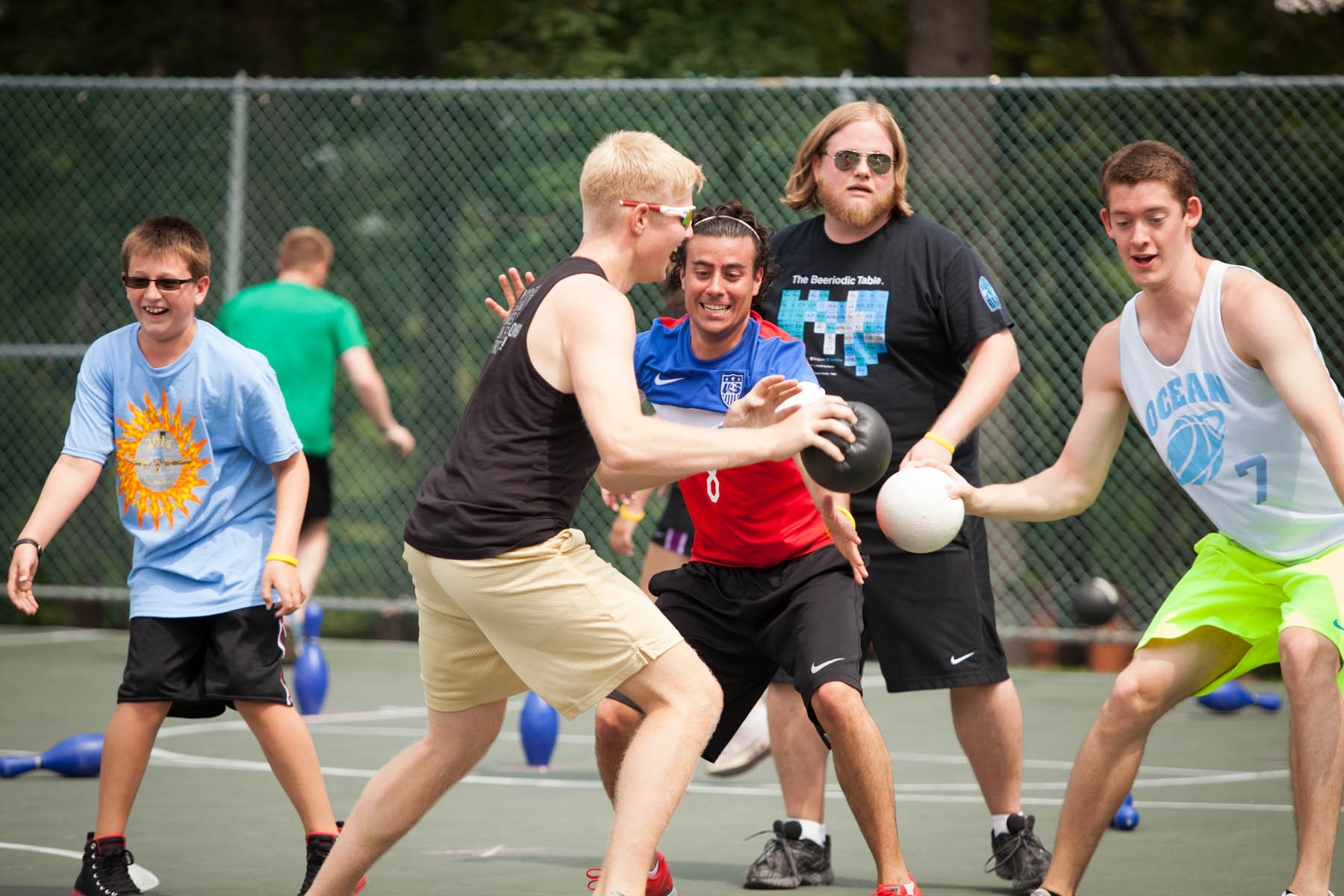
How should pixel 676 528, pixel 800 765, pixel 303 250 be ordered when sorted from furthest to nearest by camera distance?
pixel 303 250 < pixel 676 528 < pixel 800 765

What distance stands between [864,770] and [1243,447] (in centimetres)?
140

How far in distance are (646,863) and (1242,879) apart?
245 centimetres

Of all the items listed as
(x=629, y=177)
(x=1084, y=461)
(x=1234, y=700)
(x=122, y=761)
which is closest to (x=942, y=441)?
(x=1084, y=461)

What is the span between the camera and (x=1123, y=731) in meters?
4.61

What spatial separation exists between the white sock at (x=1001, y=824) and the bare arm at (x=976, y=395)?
4.08ft

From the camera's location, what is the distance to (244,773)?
7.27 m

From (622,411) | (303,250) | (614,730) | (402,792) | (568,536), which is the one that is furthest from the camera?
(303,250)

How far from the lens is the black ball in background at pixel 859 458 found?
4.18 metres

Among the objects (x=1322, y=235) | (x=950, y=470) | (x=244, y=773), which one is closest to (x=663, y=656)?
(x=950, y=470)

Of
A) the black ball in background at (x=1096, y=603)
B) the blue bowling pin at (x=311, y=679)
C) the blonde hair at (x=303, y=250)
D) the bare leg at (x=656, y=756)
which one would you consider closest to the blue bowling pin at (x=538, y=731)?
the blue bowling pin at (x=311, y=679)

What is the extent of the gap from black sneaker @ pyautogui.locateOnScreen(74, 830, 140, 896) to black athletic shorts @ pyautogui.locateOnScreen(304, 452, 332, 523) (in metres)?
5.04

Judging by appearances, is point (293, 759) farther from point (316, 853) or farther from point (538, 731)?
point (538, 731)

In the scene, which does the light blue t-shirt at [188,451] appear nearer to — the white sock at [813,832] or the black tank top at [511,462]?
the black tank top at [511,462]

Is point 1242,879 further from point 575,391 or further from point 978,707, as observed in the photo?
point 575,391
